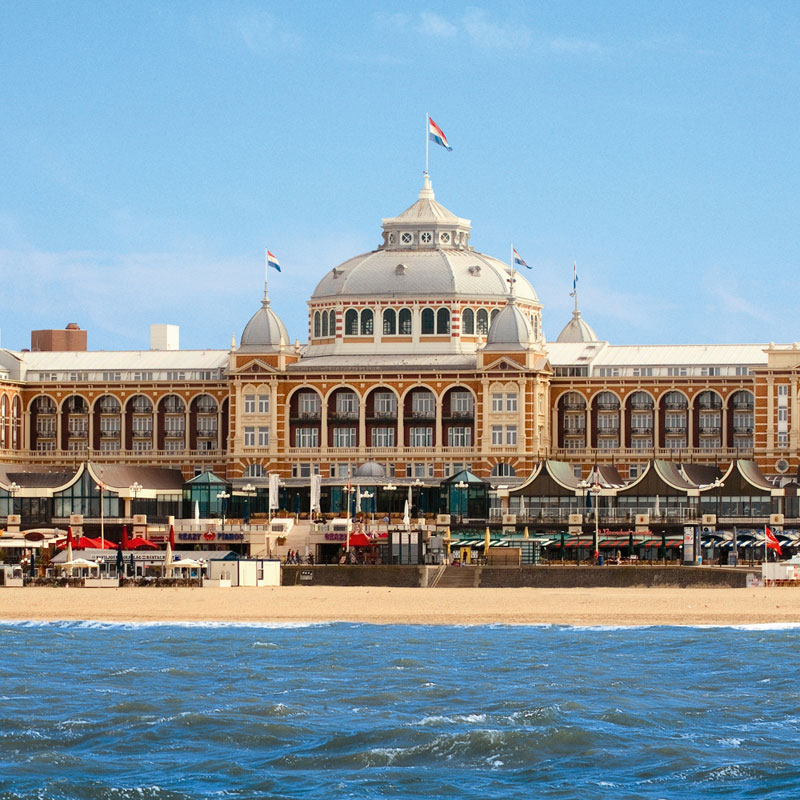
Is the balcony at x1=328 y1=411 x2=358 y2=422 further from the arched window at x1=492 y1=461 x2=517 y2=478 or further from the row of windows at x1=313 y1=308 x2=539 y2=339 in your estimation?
the arched window at x1=492 y1=461 x2=517 y2=478

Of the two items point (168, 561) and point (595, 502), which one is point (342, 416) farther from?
point (168, 561)

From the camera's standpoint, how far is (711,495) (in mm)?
163625

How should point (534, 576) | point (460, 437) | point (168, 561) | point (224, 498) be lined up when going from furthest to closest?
point (460, 437), point (224, 498), point (534, 576), point (168, 561)

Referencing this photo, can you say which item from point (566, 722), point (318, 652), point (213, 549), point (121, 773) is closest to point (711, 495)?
point (213, 549)

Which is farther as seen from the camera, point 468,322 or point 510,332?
point 468,322

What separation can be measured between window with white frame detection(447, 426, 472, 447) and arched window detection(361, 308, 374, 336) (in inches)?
542

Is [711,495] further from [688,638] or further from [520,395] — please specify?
[688,638]

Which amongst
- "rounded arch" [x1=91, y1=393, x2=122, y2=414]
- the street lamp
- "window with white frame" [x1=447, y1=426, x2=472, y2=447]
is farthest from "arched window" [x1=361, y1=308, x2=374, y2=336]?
the street lamp

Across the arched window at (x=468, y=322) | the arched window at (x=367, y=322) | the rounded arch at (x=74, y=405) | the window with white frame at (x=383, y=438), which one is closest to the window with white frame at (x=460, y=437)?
the window with white frame at (x=383, y=438)

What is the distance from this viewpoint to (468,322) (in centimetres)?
19250

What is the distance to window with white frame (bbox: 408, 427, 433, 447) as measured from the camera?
186 metres

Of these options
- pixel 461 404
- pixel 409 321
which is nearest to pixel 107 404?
pixel 409 321

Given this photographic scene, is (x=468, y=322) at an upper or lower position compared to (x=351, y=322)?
lower

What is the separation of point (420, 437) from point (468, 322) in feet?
41.9
